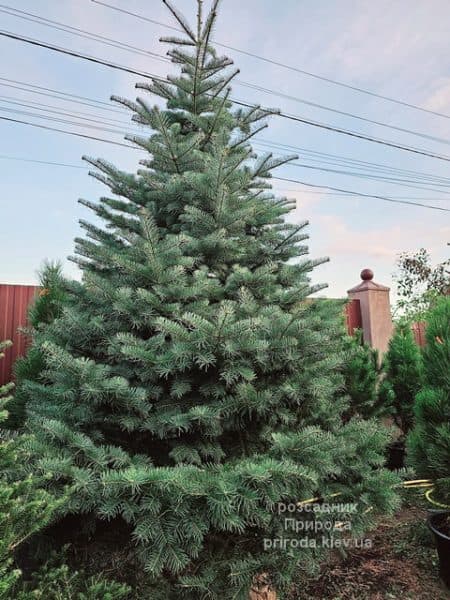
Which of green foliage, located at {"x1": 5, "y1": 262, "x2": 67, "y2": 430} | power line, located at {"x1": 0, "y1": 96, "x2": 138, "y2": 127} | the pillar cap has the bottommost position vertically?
green foliage, located at {"x1": 5, "y1": 262, "x2": 67, "y2": 430}

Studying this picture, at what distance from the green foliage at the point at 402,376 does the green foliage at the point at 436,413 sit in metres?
1.63

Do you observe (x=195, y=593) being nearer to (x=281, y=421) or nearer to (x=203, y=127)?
(x=281, y=421)

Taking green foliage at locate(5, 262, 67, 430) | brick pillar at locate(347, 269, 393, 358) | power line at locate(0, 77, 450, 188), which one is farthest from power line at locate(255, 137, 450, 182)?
green foliage at locate(5, 262, 67, 430)

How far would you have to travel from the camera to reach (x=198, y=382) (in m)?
1.78

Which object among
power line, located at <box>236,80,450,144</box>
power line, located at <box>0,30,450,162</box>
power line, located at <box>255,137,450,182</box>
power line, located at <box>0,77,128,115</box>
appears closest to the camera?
power line, located at <box>0,30,450,162</box>

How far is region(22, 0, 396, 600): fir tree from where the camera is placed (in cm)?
144

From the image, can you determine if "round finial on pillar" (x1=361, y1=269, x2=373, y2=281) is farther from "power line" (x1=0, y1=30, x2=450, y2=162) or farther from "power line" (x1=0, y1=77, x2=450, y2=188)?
"power line" (x1=0, y1=30, x2=450, y2=162)

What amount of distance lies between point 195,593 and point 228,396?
77 centimetres

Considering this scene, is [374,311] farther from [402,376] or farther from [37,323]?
[37,323]

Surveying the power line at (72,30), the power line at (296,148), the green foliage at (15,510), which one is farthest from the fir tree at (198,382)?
the power line at (72,30)

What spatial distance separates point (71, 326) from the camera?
6.31 feet

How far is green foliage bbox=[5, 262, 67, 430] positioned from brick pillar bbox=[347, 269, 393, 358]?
12.6ft

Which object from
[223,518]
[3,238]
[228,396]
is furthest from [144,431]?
[3,238]

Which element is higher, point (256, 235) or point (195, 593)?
point (256, 235)
